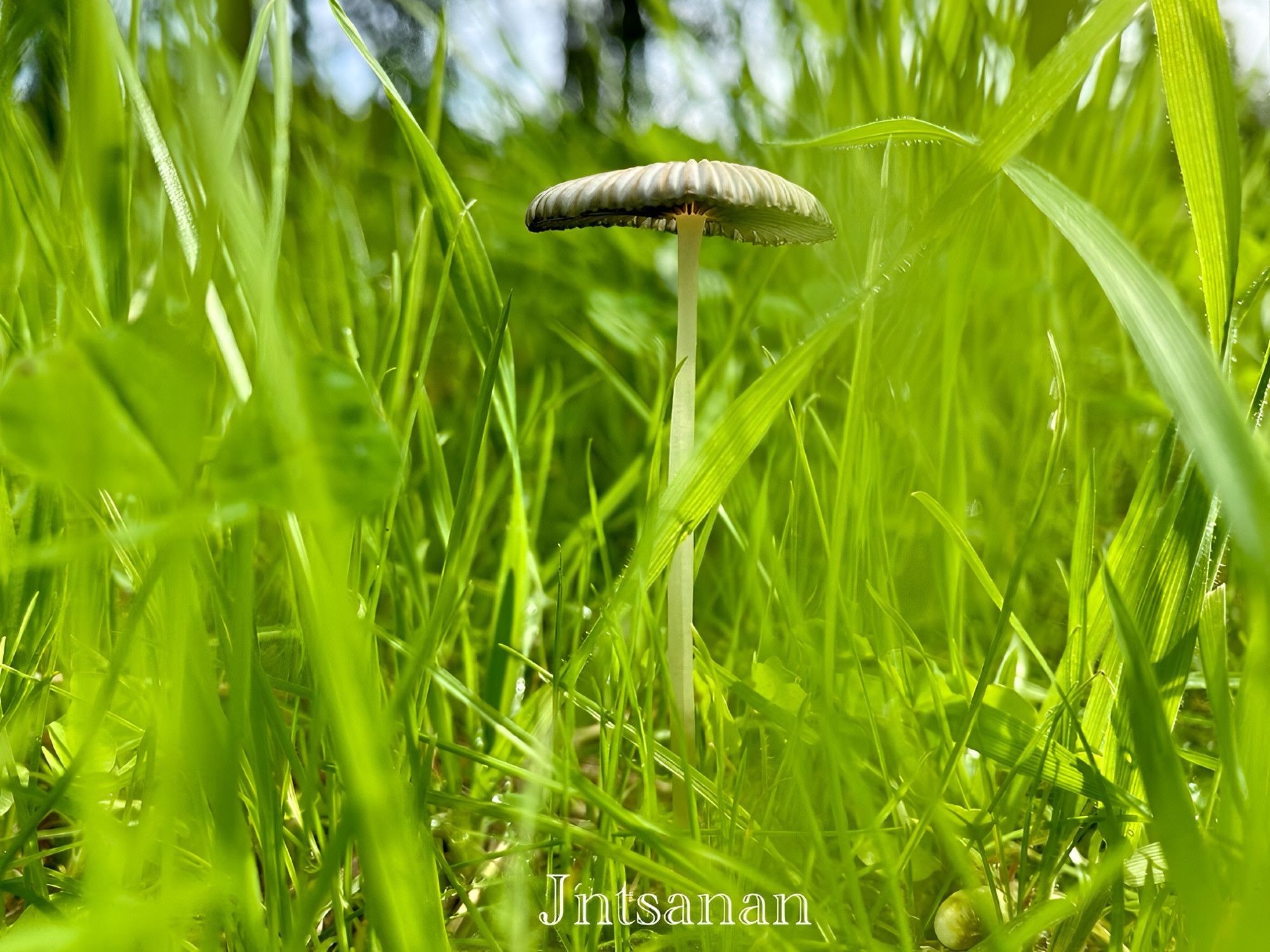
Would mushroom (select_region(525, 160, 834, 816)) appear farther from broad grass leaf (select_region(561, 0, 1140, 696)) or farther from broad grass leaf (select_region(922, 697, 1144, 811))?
broad grass leaf (select_region(922, 697, 1144, 811))

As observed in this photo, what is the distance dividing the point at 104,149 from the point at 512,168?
86.9 inches

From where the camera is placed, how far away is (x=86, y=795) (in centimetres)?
41

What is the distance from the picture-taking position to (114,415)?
469mm

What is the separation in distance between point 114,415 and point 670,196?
1.64 ft

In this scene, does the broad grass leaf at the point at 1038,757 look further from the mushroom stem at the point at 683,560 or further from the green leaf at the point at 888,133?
the green leaf at the point at 888,133

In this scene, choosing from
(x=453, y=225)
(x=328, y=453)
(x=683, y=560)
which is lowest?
(x=683, y=560)

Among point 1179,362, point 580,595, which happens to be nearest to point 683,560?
point 580,595

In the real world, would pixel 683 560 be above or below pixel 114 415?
below

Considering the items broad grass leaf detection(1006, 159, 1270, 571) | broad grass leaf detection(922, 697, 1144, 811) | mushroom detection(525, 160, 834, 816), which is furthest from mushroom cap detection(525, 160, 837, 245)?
broad grass leaf detection(922, 697, 1144, 811)

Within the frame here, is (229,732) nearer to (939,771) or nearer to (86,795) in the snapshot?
(86,795)

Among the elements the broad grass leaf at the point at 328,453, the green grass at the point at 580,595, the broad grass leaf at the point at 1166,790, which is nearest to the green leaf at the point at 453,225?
the green grass at the point at 580,595

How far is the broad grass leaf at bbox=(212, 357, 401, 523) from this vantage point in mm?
472

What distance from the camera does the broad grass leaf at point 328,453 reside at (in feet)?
1.55

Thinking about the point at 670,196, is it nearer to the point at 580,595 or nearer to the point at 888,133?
the point at 888,133
